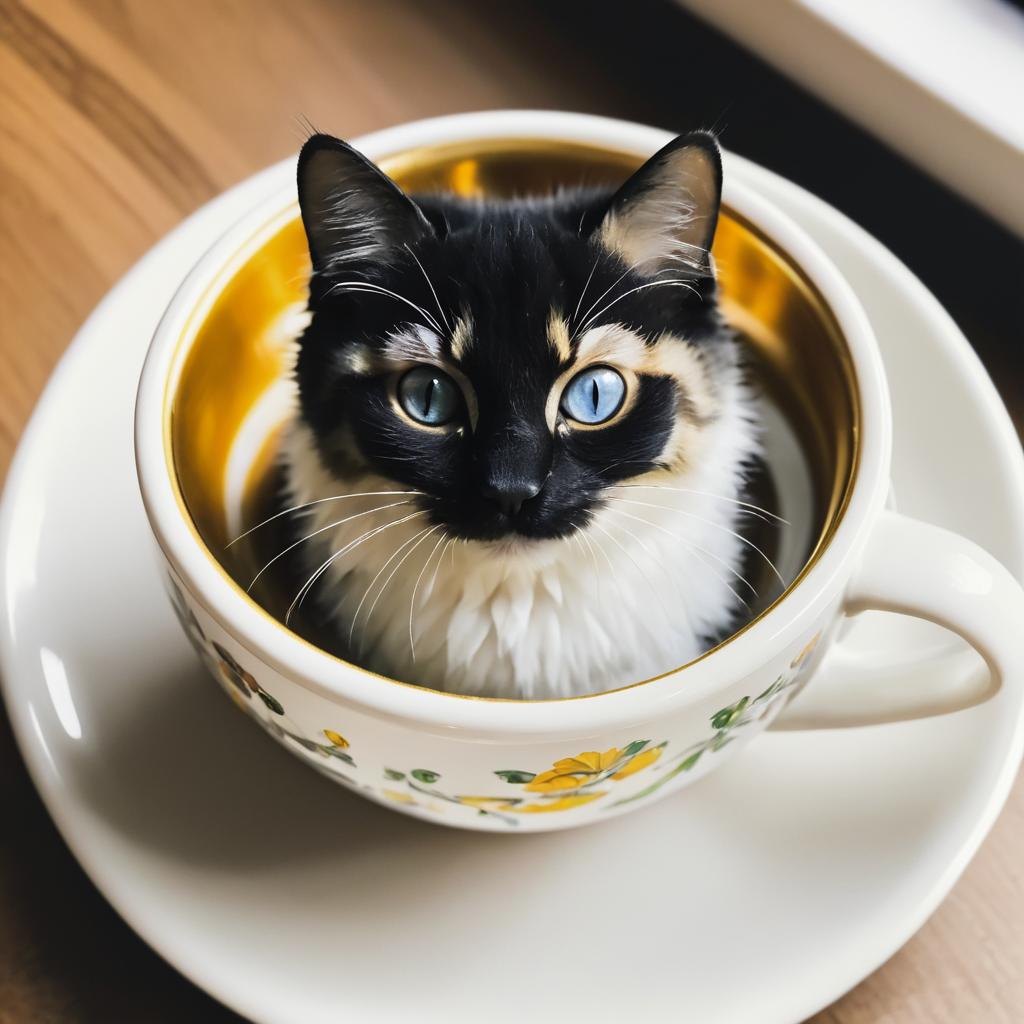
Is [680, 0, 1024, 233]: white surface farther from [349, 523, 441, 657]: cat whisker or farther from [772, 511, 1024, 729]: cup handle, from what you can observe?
[349, 523, 441, 657]: cat whisker

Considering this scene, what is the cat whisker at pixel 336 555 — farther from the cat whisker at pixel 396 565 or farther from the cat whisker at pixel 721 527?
the cat whisker at pixel 721 527

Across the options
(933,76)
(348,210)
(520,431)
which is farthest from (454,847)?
(933,76)

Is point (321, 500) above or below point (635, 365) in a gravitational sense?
below

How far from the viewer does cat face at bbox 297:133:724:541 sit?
1.82 ft

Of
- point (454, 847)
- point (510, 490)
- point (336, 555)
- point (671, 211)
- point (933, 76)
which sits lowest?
point (454, 847)

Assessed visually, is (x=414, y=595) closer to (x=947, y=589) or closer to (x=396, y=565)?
(x=396, y=565)

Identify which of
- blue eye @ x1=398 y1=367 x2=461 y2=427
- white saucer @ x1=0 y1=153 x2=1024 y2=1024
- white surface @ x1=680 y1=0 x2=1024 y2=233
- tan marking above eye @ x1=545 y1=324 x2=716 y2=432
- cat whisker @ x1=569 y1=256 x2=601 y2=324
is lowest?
white saucer @ x1=0 y1=153 x2=1024 y2=1024

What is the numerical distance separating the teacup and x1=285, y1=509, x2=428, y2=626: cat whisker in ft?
0.18

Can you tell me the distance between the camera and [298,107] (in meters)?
1.05

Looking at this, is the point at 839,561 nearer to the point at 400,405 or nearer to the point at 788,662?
the point at 788,662

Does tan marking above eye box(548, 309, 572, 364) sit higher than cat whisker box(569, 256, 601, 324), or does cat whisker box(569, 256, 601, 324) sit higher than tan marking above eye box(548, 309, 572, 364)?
cat whisker box(569, 256, 601, 324)

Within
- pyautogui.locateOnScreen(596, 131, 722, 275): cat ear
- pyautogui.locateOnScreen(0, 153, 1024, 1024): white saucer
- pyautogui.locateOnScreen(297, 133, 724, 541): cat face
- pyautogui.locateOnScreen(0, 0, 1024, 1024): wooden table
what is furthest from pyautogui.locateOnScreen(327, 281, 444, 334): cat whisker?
pyautogui.locateOnScreen(0, 0, 1024, 1024): wooden table

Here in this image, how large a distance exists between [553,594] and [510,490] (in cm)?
11

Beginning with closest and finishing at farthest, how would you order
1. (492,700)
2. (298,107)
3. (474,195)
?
(492,700), (474,195), (298,107)
